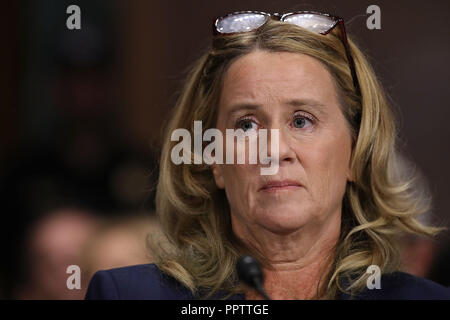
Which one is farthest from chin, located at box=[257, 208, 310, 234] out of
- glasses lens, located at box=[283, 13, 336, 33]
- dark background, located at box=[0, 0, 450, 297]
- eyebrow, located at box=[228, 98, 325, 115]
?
dark background, located at box=[0, 0, 450, 297]

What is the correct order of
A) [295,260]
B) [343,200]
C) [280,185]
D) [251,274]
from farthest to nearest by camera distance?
[343,200]
[295,260]
[280,185]
[251,274]

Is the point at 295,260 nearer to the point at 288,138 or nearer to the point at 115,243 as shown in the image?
the point at 288,138

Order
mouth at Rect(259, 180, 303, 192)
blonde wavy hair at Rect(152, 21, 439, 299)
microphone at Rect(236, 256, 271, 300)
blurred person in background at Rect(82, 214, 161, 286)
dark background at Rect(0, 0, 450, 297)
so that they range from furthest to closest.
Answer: dark background at Rect(0, 0, 450, 297) → blurred person in background at Rect(82, 214, 161, 286) → blonde wavy hair at Rect(152, 21, 439, 299) → mouth at Rect(259, 180, 303, 192) → microphone at Rect(236, 256, 271, 300)

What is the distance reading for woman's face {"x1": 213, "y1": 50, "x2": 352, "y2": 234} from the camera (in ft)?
5.61

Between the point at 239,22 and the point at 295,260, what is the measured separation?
589mm

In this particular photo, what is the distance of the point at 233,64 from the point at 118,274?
1.87 feet

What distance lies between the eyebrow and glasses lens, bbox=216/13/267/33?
204mm

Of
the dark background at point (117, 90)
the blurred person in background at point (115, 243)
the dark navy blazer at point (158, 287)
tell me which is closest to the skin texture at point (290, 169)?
the dark navy blazer at point (158, 287)

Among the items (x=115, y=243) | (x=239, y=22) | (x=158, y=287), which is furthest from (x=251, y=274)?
(x=115, y=243)

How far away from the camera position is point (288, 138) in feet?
5.63

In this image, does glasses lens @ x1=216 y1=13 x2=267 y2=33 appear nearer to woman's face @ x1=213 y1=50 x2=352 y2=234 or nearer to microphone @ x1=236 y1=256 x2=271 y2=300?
woman's face @ x1=213 y1=50 x2=352 y2=234

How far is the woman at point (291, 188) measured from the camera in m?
1.74

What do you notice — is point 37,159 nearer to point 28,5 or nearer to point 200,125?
point 28,5
